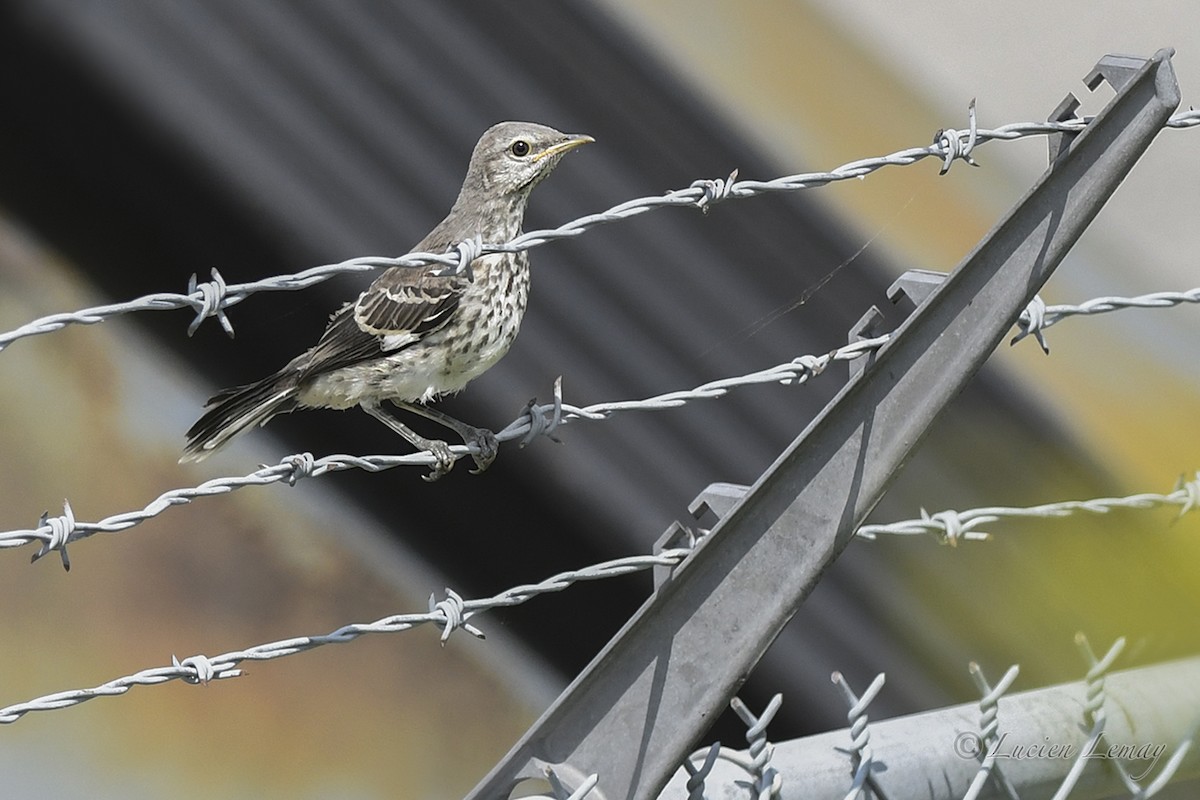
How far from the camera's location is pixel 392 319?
3.69 m

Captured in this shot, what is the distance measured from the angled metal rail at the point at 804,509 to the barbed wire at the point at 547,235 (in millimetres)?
122

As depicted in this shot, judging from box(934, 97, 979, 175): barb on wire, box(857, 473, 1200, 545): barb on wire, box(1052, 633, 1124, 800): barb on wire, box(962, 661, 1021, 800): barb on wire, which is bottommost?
box(962, 661, 1021, 800): barb on wire

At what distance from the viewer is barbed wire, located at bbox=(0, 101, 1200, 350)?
1829 millimetres

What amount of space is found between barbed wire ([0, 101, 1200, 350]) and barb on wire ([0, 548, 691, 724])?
1.65 ft

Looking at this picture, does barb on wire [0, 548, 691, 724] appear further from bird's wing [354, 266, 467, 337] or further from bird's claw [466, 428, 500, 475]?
bird's wing [354, 266, 467, 337]

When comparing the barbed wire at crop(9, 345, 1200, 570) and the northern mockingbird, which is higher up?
the northern mockingbird

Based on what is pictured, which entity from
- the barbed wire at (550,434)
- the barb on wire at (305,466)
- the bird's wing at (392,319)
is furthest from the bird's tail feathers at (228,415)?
the barb on wire at (305,466)

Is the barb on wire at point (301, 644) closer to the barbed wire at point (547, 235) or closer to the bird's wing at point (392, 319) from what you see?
the barbed wire at point (547, 235)

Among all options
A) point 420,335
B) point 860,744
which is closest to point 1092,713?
point 860,744

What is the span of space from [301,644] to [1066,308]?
1.57m

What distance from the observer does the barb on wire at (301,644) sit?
5.88ft

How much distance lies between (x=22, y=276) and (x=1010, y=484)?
3.02 m

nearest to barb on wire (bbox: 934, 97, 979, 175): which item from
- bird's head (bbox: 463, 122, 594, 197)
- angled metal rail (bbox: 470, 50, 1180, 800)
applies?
angled metal rail (bbox: 470, 50, 1180, 800)

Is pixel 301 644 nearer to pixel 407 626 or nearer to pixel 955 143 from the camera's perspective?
pixel 407 626
